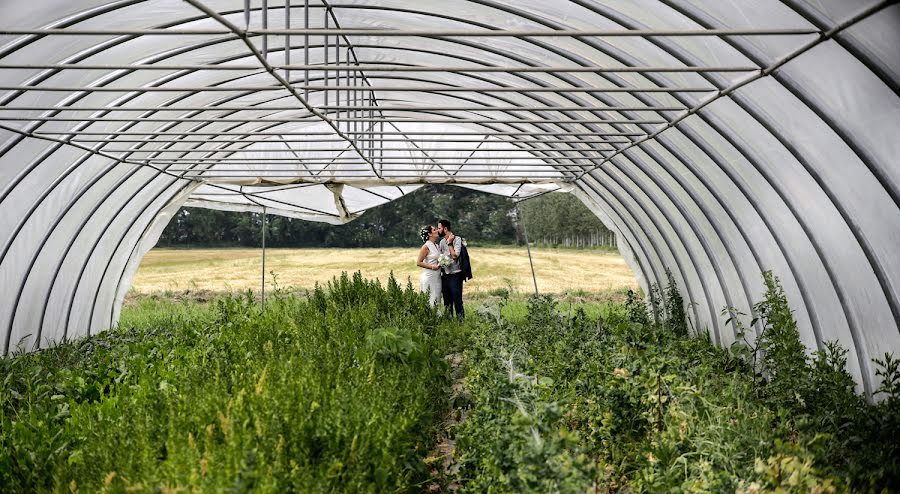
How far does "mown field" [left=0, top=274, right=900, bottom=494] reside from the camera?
166 inches

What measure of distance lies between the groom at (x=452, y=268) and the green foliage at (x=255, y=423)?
637 centimetres

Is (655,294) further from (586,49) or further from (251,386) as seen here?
(251,386)

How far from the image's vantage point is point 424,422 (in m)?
6.30

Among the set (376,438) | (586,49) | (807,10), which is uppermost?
(586,49)

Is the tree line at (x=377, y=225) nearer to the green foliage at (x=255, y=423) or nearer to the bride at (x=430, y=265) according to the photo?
the bride at (x=430, y=265)

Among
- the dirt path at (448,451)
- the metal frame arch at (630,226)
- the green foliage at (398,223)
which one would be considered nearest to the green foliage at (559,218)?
the green foliage at (398,223)

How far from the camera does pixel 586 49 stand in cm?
966

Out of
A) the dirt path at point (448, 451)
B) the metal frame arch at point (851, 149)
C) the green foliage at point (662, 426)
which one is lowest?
the dirt path at point (448, 451)

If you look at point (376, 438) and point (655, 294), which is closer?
point (376, 438)

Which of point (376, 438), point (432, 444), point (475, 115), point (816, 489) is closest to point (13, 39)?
point (432, 444)

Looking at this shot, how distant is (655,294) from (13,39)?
438 inches

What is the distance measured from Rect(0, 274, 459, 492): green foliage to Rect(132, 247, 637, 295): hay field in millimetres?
24798

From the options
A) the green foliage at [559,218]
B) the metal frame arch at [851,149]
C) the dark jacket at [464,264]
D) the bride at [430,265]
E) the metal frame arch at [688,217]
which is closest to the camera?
the metal frame arch at [851,149]

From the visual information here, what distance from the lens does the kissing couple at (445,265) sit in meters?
14.8
